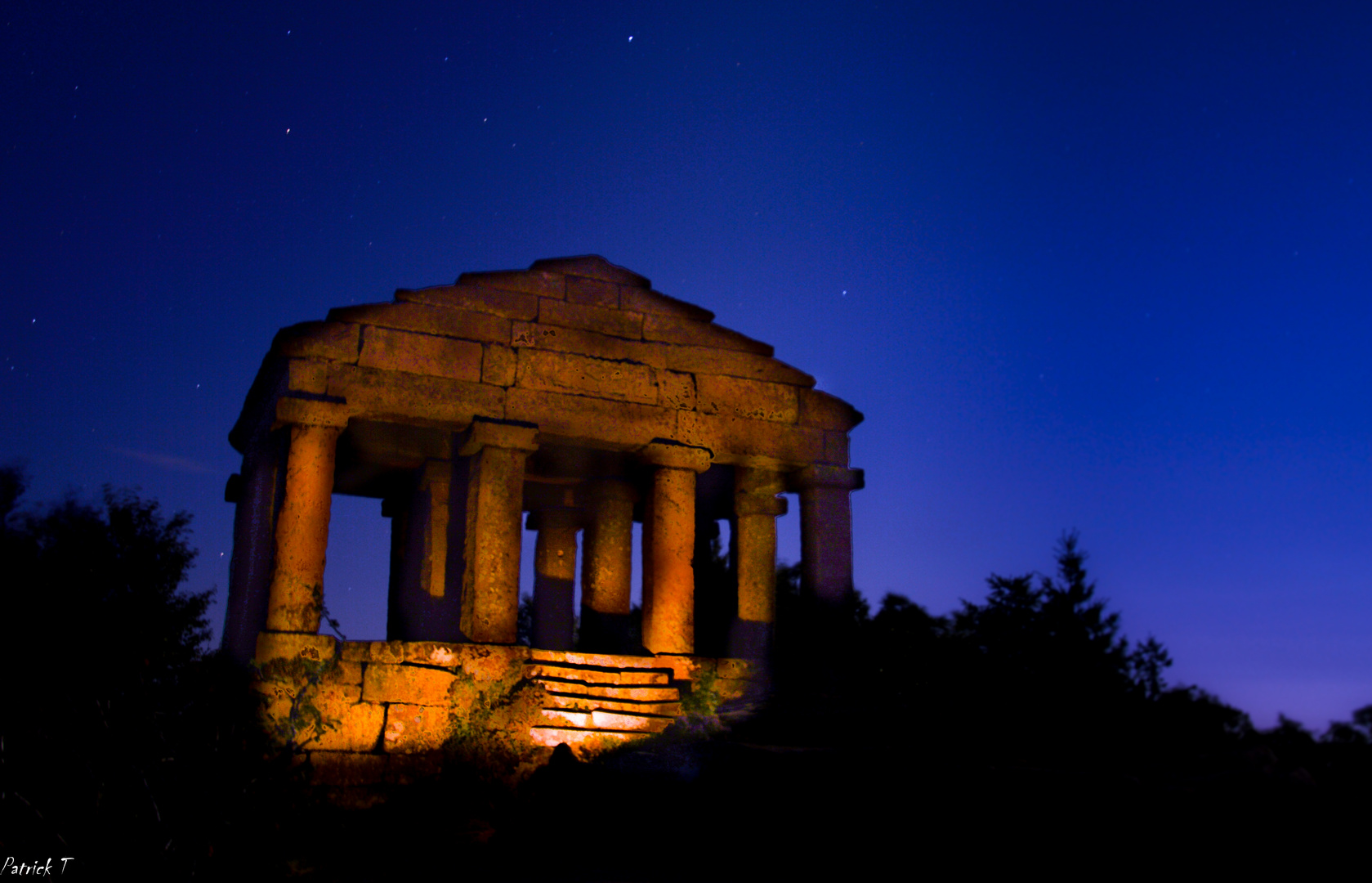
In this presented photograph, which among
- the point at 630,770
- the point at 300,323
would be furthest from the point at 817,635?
the point at 300,323

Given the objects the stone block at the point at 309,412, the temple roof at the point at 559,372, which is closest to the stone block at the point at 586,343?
the temple roof at the point at 559,372

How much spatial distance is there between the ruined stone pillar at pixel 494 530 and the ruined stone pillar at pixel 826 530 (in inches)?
191

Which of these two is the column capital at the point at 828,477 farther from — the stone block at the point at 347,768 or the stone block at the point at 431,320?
the stone block at the point at 347,768

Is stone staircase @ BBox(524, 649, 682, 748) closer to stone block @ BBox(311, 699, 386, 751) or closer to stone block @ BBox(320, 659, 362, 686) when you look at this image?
stone block @ BBox(311, 699, 386, 751)

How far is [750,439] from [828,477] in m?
1.51

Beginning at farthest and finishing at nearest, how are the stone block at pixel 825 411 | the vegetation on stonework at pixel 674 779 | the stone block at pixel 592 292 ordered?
the stone block at pixel 825 411
the stone block at pixel 592 292
the vegetation on stonework at pixel 674 779

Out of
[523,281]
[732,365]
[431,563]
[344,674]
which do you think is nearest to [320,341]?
[523,281]

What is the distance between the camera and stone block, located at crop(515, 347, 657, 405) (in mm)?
15375

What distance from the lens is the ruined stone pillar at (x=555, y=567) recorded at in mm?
21672

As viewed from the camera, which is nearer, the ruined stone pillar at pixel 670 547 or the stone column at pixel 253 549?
the stone column at pixel 253 549

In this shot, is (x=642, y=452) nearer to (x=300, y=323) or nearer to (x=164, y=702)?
(x=300, y=323)

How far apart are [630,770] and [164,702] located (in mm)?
5570

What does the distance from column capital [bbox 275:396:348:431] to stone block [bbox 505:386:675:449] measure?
238 cm

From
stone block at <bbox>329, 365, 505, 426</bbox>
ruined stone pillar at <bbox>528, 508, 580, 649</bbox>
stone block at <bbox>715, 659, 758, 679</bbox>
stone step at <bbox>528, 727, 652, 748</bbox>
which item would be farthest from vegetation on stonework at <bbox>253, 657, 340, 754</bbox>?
ruined stone pillar at <bbox>528, 508, 580, 649</bbox>
